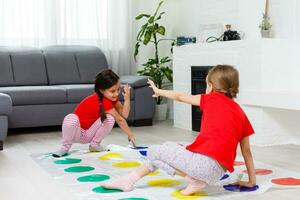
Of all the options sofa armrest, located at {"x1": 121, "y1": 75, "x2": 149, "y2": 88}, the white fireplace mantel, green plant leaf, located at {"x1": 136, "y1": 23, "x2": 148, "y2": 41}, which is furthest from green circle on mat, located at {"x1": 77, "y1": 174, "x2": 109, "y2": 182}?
green plant leaf, located at {"x1": 136, "y1": 23, "x2": 148, "y2": 41}

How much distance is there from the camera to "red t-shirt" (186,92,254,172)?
217cm

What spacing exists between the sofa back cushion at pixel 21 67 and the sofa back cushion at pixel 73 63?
0.10 metres

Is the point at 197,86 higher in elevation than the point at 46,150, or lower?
higher

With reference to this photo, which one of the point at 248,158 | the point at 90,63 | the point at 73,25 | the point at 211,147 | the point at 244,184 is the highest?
the point at 73,25

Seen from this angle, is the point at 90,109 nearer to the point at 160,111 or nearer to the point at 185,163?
the point at 185,163

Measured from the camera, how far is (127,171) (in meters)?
2.79

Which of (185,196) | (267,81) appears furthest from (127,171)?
(267,81)

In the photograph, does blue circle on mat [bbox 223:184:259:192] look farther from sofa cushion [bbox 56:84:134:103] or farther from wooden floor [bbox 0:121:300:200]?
sofa cushion [bbox 56:84:134:103]

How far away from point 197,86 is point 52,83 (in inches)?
67.4

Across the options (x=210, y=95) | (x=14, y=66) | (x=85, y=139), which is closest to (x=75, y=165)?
(x=85, y=139)

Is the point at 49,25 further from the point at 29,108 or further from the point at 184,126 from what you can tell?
the point at 184,126

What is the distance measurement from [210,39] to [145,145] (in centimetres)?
169

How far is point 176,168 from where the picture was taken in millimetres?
2242

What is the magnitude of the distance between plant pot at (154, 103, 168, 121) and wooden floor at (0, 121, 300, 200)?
216 millimetres
